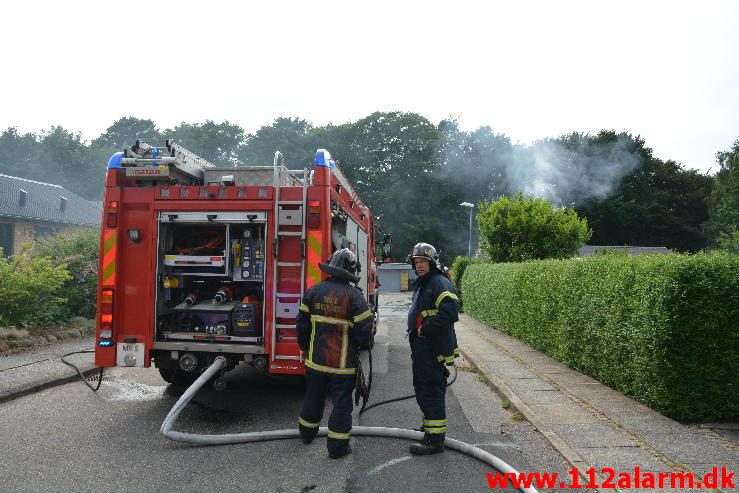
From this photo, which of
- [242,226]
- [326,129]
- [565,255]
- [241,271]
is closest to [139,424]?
[241,271]

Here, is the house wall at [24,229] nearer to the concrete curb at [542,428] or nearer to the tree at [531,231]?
the tree at [531,231]

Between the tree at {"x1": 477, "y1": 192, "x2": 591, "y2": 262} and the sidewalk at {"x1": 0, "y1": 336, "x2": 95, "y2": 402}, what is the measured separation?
499 inches

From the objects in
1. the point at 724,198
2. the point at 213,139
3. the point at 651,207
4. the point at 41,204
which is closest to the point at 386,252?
the point at 41,204

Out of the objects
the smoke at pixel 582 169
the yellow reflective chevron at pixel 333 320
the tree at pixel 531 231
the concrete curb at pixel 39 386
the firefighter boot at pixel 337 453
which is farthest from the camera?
the smoke at pixel 582 169

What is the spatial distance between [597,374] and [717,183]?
44.8 metres

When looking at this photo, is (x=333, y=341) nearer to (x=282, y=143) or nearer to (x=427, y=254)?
(x=427, y=254)

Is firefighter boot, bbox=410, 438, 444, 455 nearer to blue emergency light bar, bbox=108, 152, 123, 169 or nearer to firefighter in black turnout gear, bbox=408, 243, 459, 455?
firefighter in black turnout gear, bbox=408, 243, 459, 455

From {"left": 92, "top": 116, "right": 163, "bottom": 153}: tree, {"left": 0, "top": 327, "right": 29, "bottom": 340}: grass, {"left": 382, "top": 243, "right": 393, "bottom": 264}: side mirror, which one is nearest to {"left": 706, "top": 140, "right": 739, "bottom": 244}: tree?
{"left": 382, "top": 243, "right": 393, "bottom": 264}: side mirror

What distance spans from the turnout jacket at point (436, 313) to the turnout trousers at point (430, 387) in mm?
75

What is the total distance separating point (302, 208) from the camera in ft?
19.2

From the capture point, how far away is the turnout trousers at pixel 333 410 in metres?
4.72

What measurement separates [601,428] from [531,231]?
13.0m

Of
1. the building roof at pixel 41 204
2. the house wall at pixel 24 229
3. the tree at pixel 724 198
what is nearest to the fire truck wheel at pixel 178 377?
the house wall at pixel 24 229

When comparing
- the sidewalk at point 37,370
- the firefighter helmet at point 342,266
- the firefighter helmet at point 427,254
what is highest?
the firefighter helmet at point 427,254
